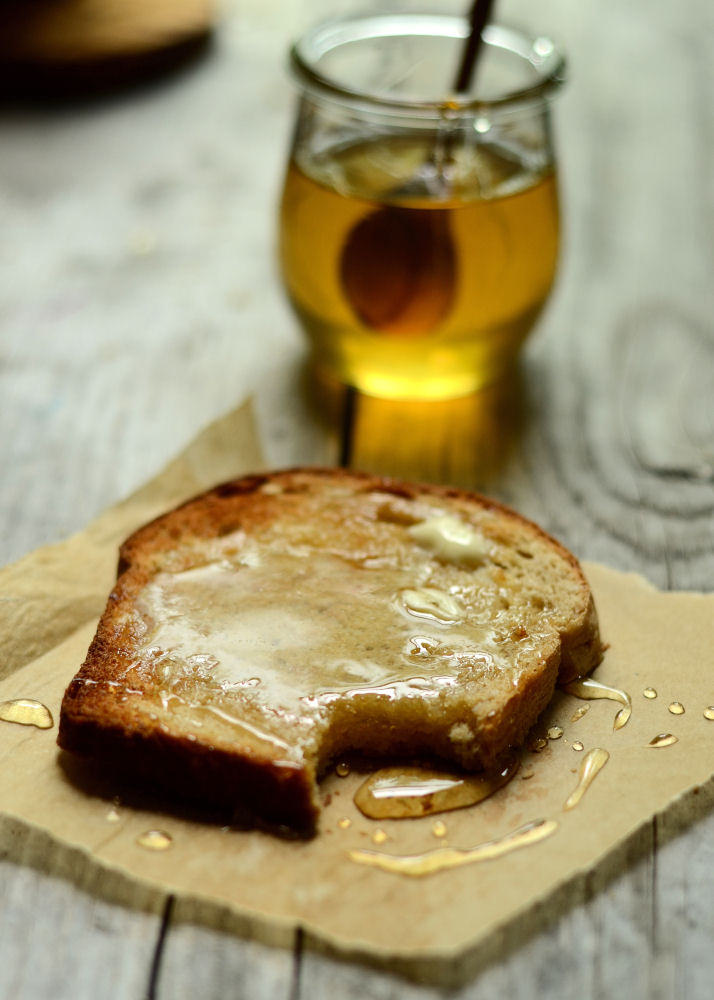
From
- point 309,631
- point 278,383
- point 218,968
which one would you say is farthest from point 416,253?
point 218,968

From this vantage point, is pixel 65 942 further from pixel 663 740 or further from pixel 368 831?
pixel 663 740

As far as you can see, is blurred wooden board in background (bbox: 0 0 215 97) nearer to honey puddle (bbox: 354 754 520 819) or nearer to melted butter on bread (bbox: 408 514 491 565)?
melted butter on bread (bbox: 408 514 491 565)

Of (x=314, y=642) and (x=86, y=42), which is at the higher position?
(x=86, y=42)

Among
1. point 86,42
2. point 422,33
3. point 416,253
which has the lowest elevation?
point 86,42

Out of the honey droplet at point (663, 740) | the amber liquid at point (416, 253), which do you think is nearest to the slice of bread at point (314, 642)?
the honey droplet at point (663, 740)

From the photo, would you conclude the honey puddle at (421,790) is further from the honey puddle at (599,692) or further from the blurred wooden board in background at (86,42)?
the blurred wooden board in background at (86,42)

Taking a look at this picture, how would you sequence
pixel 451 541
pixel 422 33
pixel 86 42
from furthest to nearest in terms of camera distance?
pixel 86 42 → pixel 422 33 → pixel 451 541

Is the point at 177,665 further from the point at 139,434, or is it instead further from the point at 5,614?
the point at 139,434
